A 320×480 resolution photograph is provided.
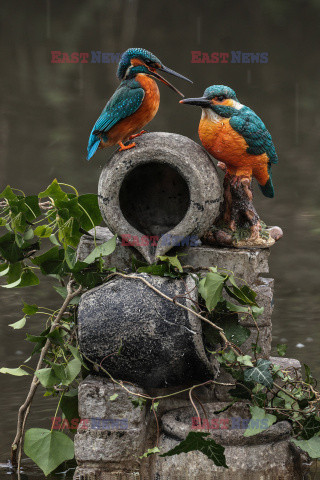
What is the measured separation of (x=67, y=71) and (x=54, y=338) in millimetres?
5426

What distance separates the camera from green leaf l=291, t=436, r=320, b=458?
2.49 m

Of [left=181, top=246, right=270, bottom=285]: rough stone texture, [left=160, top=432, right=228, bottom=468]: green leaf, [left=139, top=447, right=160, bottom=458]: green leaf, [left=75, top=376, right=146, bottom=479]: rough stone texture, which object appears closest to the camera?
[left=160, top=432, right=228, bottom=468]: green leaf

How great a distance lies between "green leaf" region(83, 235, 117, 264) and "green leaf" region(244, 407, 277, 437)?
610 mm

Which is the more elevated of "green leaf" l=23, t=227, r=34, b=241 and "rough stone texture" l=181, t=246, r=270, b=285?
"green leaf" l=23, t=227, r=34, b=241

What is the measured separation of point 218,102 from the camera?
9.02ft

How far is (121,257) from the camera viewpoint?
2.81 metres

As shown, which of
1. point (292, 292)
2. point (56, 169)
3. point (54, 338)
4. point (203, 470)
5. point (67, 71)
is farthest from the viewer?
point (67, 71)

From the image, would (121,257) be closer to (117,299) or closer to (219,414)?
(117,299)

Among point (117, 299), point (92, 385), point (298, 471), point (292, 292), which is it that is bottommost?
point (292, 292)

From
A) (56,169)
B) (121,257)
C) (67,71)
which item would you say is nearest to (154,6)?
(67,71)

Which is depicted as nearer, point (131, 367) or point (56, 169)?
point (131, 367)

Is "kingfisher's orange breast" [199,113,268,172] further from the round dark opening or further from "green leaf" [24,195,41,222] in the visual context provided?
"green leaf" [24,195,41,222]

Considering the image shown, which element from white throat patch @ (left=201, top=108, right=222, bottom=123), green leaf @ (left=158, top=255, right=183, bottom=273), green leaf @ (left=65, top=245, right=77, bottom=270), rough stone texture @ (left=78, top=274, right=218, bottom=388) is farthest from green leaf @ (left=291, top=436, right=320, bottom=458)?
white throat patch @ (left=201, top=108, right=222, bottom=123)

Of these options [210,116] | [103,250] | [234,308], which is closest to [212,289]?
[234,308]
